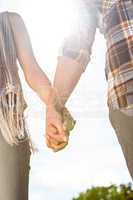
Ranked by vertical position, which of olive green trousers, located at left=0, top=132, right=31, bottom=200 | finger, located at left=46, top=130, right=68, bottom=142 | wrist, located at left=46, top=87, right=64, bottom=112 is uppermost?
wrist, located at left=46, top=87, right=64, bottom=112

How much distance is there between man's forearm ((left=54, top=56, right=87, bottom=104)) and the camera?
3.03 ft

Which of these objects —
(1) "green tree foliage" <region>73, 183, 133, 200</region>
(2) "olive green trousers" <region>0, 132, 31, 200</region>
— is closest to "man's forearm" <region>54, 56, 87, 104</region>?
(2) "olive green trousers" <region>0, 132, 31, 200</region>

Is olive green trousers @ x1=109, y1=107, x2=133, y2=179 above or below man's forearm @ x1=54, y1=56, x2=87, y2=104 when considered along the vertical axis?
below

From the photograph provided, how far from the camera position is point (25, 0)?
86.0 inches

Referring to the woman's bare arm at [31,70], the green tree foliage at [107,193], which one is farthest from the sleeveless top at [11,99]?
the green tree foliage at [107,193]

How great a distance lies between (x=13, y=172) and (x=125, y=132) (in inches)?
8.5

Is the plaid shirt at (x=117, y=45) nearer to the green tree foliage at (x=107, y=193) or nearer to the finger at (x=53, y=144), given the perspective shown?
the finger at (x=53, y=144)

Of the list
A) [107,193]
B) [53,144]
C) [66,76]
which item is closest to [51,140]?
[53,144]

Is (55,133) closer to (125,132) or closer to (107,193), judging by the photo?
(125,132)

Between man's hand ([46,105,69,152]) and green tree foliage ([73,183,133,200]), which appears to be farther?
green tree foliage ([73,183,133,200])

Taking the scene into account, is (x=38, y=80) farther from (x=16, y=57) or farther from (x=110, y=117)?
(x=110, y=117)

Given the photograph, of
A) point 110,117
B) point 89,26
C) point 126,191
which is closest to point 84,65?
point 89,26

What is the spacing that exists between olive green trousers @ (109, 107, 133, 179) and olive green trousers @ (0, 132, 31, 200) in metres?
0.19

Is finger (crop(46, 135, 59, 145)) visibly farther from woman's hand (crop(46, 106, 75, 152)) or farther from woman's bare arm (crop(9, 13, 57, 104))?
woman's bare arm (crop(9, 13, 57, 104))
